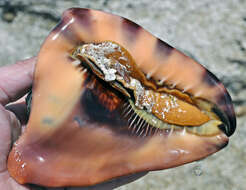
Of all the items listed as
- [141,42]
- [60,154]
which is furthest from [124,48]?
[60,154]

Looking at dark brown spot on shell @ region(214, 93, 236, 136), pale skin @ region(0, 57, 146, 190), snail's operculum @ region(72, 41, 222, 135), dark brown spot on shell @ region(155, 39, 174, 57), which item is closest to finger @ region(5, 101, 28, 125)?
pale skin @ region(0, 57, 146, 190)

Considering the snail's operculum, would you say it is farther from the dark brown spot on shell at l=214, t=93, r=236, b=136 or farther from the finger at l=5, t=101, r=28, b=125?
the finger at l=5, t=101, r=28, b=125

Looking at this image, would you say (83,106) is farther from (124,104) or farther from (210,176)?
(210,176)

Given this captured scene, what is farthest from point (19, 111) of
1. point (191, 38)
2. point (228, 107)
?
point (191, 38)

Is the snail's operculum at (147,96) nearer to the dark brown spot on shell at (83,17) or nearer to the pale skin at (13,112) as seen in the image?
the dark brown spot on shell at (83,17)

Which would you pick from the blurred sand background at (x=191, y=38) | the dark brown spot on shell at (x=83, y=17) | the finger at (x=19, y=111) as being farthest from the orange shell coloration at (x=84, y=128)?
the blurred sand background at (x=191, y=38)

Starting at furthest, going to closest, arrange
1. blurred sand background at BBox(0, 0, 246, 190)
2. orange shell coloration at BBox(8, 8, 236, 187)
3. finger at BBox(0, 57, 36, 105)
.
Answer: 1. blurred sand background at BBox(0, 0, 246, 190)
2. finger at BBox(0, 57, 36, 105)
3. orange shell coloration at BBox(8, 8, 236, 187)
